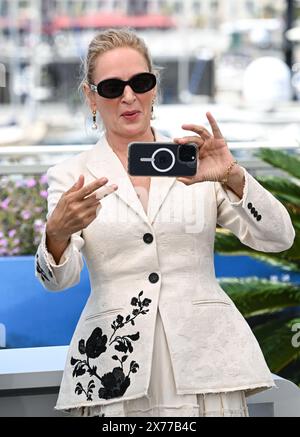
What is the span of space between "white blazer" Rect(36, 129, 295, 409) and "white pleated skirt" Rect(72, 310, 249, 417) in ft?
0.08

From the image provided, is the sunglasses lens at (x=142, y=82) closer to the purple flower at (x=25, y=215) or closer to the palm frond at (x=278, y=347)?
the palm frond at (x=278, y=347)

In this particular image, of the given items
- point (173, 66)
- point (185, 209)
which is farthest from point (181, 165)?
point (173, 66)

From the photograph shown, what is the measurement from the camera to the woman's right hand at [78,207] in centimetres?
255

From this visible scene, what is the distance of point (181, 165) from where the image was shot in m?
2.63

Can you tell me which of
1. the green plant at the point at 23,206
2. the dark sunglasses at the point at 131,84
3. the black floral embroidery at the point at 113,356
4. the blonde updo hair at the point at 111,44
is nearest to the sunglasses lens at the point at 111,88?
the dark sunglasses at the point at 131,84

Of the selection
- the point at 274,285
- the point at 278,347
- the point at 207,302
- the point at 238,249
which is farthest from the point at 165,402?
the point at 274,285

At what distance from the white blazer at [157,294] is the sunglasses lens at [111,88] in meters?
0.26

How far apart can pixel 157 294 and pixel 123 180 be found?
33 centimetres

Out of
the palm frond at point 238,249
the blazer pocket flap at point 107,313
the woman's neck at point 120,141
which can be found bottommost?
the blazer pocket flap at point 107,313

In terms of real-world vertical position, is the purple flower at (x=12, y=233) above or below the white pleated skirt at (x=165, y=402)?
above

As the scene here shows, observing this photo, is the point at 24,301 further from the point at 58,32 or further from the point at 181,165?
the point at 58,32

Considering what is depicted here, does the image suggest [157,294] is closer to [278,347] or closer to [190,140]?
[190,140]

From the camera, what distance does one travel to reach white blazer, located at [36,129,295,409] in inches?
107
